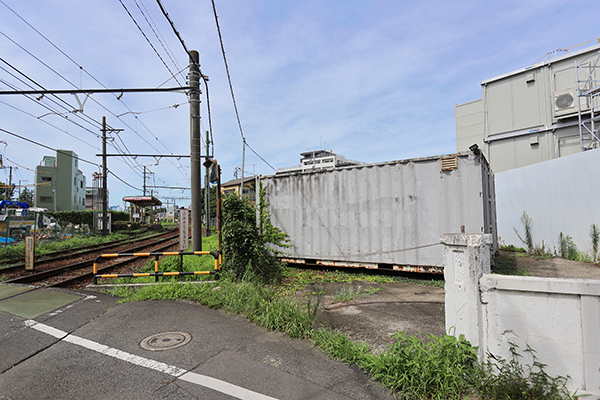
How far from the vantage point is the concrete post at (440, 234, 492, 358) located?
3.08 m

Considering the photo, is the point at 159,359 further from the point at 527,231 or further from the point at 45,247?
the point at 45,247

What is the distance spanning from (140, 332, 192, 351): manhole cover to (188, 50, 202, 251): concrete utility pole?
4.30m

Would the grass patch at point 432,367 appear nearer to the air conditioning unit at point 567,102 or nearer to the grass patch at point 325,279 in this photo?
the grass patch at point 325,279

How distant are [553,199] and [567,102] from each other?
38.5ft

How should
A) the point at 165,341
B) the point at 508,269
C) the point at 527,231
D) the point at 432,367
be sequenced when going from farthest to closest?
the point at 527,231
the point at 508,269
the point at 165,341
the point at 432,367

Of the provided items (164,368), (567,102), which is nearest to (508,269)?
(164,368)

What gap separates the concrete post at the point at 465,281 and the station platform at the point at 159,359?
1057 millimetres

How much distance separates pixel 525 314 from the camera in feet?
9.49

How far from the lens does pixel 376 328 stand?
14.6 feet

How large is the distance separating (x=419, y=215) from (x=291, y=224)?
3777 millimetres

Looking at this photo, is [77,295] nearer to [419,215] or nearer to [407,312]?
[407,312]

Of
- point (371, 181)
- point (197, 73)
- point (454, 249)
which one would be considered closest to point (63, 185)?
point (197, 73)

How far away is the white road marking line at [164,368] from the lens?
291 centimetres

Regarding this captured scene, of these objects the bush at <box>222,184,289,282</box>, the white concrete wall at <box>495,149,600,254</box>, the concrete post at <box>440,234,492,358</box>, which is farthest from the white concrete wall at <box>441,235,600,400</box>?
the white concrete wall at <box>495,149,600,254</box>
